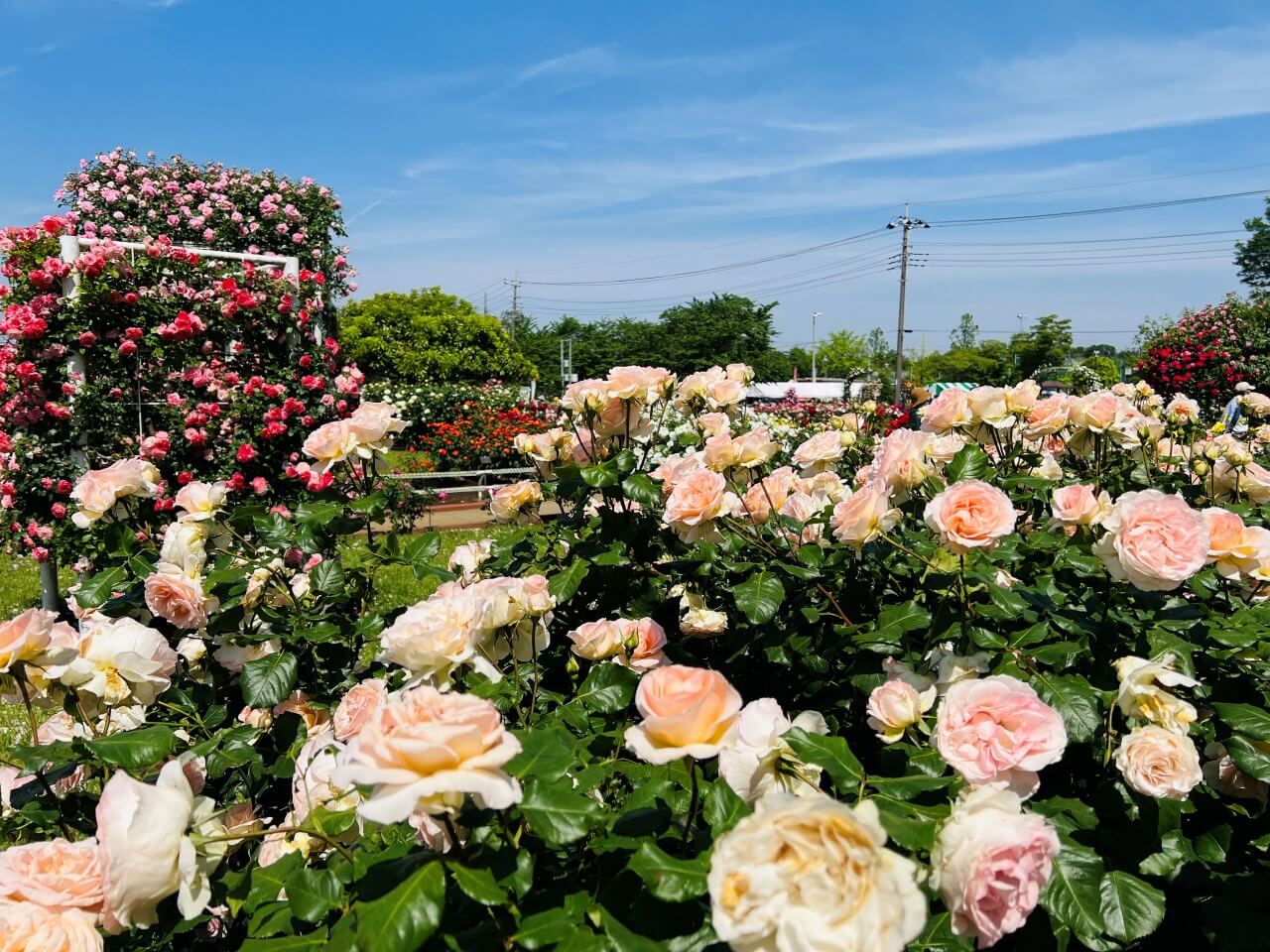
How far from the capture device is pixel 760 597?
1359mm

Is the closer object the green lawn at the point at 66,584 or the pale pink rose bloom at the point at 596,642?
the pale pink rose bloom at the point at 596,642

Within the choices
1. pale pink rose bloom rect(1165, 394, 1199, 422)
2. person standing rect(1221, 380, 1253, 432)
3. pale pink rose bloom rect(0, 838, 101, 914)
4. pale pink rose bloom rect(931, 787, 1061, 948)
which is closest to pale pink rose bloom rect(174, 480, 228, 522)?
pale pink rose bloom rect(0, 838, 101, 914)

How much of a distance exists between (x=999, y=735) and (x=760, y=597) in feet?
1.70

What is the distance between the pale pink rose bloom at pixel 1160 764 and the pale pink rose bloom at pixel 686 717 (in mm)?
599

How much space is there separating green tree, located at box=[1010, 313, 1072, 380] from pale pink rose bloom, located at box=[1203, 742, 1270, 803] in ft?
150

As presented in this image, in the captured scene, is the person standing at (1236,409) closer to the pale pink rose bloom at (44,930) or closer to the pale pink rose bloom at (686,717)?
the pale pink rose bloom at (686,717)

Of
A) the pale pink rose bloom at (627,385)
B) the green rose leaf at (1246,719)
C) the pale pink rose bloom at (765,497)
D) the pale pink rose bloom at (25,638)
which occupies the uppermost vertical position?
the pale pink rose bloom at (627,385)

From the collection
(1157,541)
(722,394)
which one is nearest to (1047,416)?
(722,394)

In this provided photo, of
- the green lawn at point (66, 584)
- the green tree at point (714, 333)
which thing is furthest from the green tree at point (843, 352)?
the green lawn at point (66, 584)

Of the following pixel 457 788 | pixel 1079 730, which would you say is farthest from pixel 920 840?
pixel 1079 730

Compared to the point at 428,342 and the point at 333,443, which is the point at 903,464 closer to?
the point at 333,443

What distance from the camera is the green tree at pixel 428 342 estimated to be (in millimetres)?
24969

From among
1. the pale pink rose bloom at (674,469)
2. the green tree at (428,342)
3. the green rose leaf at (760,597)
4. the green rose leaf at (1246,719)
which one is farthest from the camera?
the green tree at (428,342)

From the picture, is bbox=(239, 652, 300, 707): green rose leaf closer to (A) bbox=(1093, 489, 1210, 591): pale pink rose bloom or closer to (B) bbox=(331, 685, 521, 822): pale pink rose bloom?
(B) bbox=(331, 685, 521, 822): pale pink rose bloom
